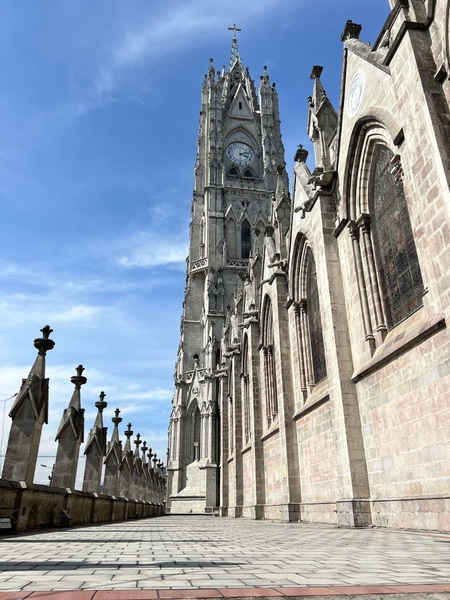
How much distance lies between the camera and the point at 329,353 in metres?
12.0

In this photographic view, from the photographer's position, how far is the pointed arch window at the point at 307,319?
15055 millimetres

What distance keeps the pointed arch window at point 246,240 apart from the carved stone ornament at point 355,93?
3688 centimetres

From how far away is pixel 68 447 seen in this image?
510 inches

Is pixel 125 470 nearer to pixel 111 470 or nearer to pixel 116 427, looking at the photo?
pixel 116 427

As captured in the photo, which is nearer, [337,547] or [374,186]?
[337,547]

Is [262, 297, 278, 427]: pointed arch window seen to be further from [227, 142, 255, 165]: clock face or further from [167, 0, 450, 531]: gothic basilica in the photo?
[227, 142, 255, 165]: clock face

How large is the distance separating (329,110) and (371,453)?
35.8 ft

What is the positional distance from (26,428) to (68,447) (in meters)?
3.34

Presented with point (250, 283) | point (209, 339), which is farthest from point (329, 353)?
point (209, 339)

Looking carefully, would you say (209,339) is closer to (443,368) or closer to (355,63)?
(355,63)

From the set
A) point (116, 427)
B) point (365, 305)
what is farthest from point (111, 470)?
point (365, 305)

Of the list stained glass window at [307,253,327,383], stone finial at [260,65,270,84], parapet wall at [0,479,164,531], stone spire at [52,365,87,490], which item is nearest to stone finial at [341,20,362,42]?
stained glass window at [307,253,327,383]

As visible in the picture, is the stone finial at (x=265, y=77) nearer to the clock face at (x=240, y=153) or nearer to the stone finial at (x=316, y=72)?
the clock face at (x=240, y=153)

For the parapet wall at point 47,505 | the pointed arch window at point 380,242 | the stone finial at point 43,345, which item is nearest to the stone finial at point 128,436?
the parapet wall at point 47,505
